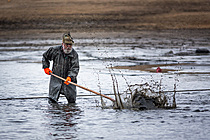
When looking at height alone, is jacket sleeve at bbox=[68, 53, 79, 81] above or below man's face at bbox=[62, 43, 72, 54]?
below

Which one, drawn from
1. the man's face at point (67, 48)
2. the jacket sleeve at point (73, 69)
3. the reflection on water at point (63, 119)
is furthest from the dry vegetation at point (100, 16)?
the reflection on water at point (63, 119)

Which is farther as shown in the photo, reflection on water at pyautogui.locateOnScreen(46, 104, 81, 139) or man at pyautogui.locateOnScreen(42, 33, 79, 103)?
man at pyautogui.locateOnScreen(42, 33, 79, 103)

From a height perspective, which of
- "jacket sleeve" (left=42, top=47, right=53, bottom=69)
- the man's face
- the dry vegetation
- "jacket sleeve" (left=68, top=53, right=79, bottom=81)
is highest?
the dry vegetation

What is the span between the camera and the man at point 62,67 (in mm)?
9891

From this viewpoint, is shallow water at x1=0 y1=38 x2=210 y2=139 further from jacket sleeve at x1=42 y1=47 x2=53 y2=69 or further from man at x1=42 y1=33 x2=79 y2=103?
jacket sleeve at x1=42 y1=47 x2=53 y2=69

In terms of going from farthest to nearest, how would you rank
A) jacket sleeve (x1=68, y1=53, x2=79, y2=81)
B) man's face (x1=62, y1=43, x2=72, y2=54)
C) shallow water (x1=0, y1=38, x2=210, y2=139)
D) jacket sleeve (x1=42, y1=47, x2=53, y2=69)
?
jacket sleeve (x1=42, y1=47, x2=53, y2=69) < jacket sleeve (x1=68, y1=53, x2=79, y2=81) < man's face (x1=62, y1=43, x2=72, y2=54) < shallow water (x1=0, y1=38, x2=210, y2=139)

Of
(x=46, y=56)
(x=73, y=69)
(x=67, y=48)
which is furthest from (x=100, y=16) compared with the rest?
(x=67, y=48)

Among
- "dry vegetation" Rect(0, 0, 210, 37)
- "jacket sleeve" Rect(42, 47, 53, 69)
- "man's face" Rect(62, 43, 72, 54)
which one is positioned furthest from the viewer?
"dry vegetation" Rect(0, 0, 210, 37)

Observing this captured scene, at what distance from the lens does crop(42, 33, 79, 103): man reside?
9.89 metres

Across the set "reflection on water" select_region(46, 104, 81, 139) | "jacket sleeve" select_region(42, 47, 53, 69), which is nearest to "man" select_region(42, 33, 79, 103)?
"jacket sleeve" select_region(42, 47, 53, 69)

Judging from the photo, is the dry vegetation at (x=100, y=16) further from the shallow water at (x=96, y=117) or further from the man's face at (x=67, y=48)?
the man's face at (x=67, y=48)

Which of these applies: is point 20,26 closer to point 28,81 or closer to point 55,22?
point 55,22

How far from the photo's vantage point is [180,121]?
8.34 metres

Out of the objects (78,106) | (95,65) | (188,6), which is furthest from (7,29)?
(78,106)
